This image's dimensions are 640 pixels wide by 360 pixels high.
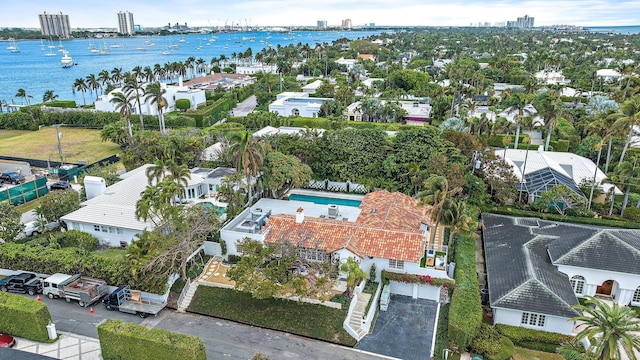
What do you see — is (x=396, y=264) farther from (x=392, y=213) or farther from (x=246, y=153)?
(x=246, y=153)

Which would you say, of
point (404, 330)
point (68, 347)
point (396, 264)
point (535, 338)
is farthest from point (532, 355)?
point (68, 347)

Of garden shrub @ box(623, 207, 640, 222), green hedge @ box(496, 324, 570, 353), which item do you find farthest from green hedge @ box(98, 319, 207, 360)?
garden shrub @ box(623, 207, 640, 222)

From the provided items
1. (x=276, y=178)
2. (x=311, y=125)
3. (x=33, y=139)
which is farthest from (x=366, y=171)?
(x=33, y=139)

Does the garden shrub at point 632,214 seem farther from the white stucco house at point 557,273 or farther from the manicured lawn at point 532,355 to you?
the manicured lawn at point 532,355

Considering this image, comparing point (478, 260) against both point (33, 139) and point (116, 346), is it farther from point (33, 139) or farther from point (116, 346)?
point (33, 139)

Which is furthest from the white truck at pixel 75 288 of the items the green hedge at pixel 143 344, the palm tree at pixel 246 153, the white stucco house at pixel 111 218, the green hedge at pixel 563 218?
the green hedge at pixel 563 218

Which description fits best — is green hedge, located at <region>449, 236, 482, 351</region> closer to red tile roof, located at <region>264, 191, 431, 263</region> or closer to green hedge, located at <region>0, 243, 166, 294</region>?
red tile roof, located at <region>264, 191, 431, 263</region>
